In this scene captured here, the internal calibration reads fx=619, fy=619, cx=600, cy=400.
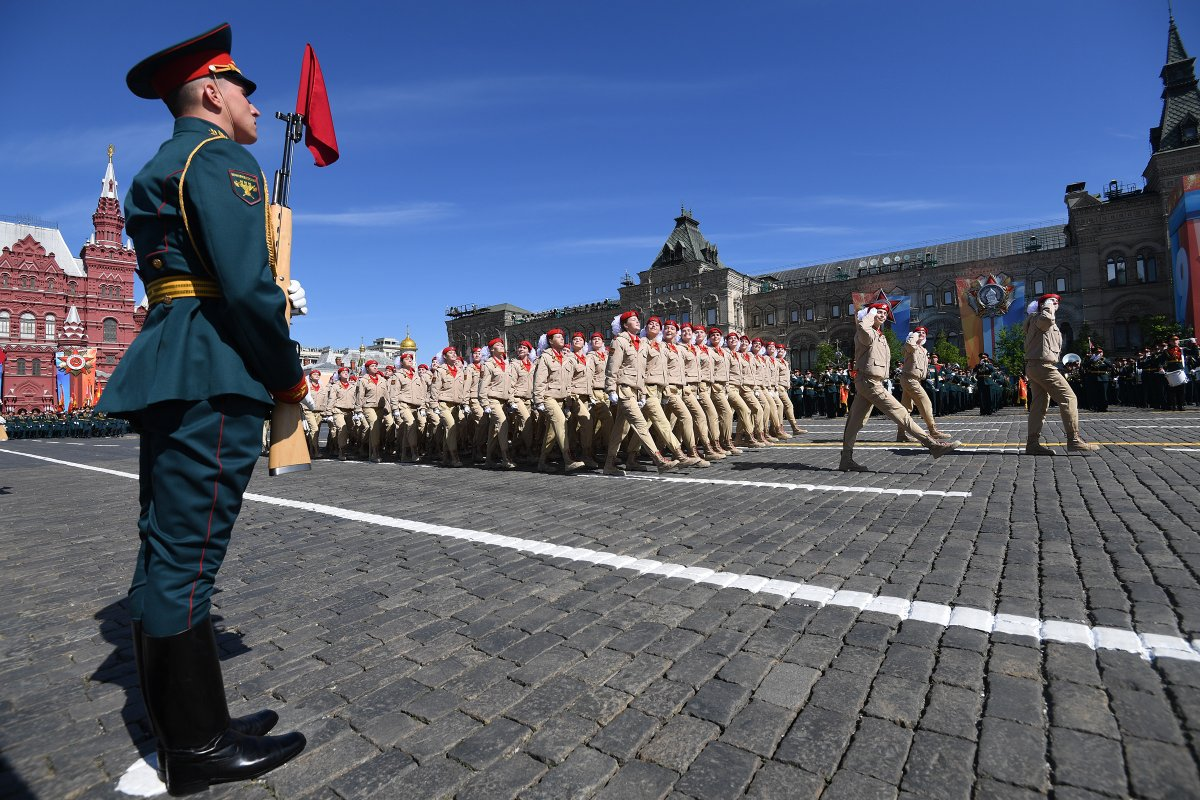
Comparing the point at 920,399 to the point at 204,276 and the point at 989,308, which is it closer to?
the point at 204,276

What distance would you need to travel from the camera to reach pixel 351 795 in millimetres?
1696

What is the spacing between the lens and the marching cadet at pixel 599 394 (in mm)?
10227

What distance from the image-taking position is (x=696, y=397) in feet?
32.2

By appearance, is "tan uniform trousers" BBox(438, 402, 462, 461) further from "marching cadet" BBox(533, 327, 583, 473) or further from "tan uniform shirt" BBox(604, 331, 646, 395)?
"tan uniform shirt" BBox(604, 331, 646, 395)

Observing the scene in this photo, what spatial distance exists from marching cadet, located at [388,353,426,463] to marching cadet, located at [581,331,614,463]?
420cm

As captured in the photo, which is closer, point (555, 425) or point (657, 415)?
point (657, 415)

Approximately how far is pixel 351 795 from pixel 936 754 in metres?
1.65

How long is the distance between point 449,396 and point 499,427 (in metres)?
2.05

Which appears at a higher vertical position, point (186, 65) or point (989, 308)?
point (989, 308)

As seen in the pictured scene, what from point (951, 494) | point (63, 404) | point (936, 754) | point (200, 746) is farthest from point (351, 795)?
point (63, 404)

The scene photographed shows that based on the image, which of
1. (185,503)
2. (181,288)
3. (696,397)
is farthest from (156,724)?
(696,397)

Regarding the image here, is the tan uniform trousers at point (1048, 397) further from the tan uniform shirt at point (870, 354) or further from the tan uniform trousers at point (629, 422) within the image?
the tan uniform trousers at point (629, 422)

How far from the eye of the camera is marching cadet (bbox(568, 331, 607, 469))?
10062 mm

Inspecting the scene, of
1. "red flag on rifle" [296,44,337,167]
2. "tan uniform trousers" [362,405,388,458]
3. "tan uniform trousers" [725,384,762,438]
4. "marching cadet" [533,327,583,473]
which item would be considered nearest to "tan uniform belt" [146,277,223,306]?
"red flag on rifle" [296,44,337,167]
